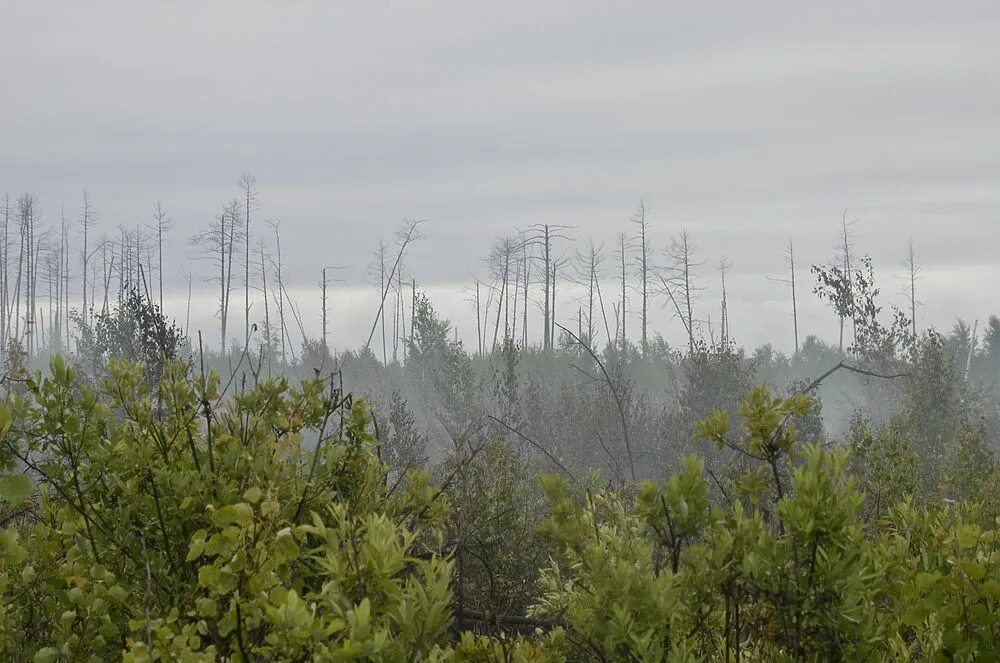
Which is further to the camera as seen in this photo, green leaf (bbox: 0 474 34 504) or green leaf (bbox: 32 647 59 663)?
green leaf (bbox: 32 647 59 663)

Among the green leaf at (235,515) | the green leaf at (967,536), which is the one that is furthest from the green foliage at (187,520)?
the green leaf at (967,536)

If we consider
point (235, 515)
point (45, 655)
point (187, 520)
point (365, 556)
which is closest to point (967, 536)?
point (365, 556)

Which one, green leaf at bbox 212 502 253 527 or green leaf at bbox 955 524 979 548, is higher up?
green leaf at bbox 212 502 253 527

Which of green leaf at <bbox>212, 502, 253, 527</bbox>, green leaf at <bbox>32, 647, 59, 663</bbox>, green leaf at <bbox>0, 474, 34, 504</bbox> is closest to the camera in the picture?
green leaf at <bbox>212, 502, 253, 527</bbox>

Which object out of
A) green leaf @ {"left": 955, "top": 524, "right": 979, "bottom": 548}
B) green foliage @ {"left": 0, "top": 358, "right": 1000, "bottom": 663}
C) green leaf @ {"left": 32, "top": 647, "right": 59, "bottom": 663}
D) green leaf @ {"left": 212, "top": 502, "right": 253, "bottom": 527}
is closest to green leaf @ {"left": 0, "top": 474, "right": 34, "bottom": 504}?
green foliage @ {"left": 0, "top": 358, "right": 1000, "bottom": 663}

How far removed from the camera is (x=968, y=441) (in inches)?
551

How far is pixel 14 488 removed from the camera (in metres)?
2.54

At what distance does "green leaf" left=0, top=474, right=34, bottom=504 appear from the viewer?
2.49m

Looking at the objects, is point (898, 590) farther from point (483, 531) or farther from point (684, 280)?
point (684, 280)

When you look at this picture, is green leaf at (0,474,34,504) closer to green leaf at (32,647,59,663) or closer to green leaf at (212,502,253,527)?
green leaf at (32,647,59,663)

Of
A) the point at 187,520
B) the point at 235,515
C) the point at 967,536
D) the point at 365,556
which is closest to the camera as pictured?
the point at 365,556

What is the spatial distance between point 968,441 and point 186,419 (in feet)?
43.8

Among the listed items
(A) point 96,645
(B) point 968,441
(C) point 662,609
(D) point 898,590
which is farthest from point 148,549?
(B) point 968,441

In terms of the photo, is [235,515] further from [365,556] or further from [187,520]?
[187,520]
